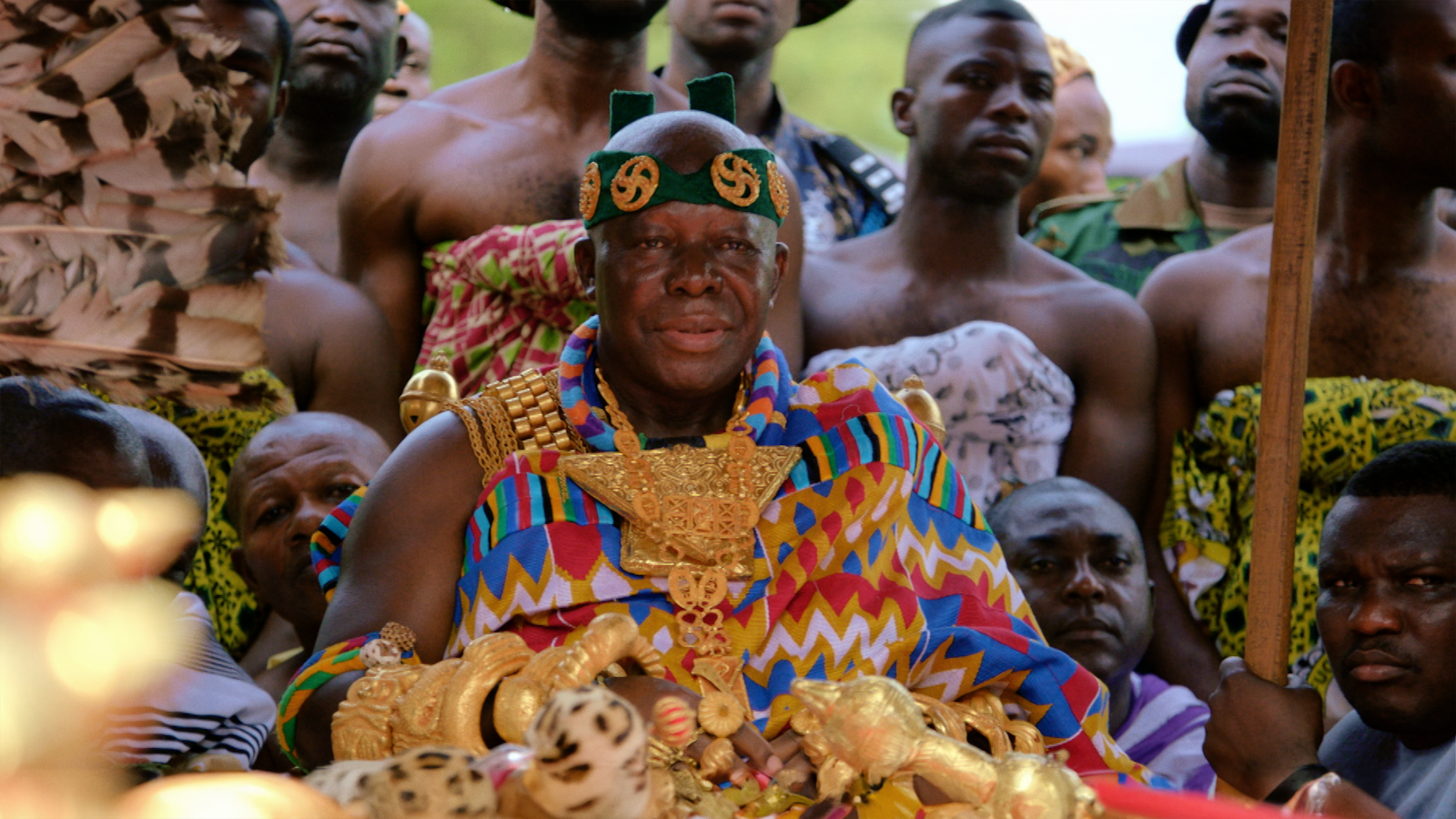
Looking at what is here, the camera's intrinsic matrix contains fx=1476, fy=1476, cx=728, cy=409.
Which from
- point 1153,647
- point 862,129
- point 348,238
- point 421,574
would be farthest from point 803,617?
point 862,129

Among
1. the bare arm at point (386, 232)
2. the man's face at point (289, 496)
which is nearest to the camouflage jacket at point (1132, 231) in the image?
the bare arm at point (386, 232)

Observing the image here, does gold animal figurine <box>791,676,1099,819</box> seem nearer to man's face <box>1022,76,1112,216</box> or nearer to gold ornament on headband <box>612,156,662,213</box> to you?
gold ornament on headband <box>612,156,662,213</box>

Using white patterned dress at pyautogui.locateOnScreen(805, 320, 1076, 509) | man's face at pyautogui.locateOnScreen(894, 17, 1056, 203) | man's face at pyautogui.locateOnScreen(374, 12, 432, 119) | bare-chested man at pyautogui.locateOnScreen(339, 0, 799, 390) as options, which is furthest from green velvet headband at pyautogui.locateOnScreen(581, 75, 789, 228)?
man's face at pyautogui.locateOnScreen(374, 12, 432, 119)

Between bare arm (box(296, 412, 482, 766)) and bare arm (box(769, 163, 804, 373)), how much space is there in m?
1.37

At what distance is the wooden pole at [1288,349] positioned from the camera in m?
2.43

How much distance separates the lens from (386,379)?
3984mm

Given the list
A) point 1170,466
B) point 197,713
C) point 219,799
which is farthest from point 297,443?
point 219,799

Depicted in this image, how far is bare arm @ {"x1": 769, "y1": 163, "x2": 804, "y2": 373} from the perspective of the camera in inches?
152

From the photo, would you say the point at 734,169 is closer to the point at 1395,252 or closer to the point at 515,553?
the point at 515,553

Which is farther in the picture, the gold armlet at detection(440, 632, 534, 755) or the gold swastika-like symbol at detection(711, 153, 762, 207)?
the gold swastika-like symbol at detection(711, 153, 762, 207)

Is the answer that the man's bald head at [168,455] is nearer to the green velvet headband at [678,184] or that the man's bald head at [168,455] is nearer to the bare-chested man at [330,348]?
the bare-chested man at [330,348]

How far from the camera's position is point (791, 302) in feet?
13.0

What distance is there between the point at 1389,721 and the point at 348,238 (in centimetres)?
284

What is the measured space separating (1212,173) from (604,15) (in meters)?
2.21
